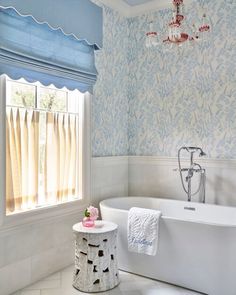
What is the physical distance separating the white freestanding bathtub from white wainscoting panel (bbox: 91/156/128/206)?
40 cm

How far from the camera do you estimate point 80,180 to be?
334 cm

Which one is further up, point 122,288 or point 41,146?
point 41,146

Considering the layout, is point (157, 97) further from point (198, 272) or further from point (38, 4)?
point (198, 272)

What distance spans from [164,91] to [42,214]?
208 centimetres

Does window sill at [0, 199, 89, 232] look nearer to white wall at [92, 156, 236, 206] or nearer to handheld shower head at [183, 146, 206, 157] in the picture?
white wall at [92, 156, 236, 206]

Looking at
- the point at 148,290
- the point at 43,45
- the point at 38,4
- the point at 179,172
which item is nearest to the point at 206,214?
the point at 179,172

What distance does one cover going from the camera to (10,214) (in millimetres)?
2584

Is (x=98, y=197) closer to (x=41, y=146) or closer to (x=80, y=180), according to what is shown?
(x=80, y=180)

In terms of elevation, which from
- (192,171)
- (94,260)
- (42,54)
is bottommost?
(94,260)

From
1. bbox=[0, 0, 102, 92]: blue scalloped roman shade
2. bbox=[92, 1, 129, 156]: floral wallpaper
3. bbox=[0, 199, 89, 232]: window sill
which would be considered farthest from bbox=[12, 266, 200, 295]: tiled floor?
bbox=[0, 0, 102, 92]: blue scalloped roman shade

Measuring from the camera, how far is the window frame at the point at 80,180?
249 centimetres

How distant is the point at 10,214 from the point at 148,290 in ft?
4.46

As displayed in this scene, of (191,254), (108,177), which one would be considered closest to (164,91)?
(108,177)

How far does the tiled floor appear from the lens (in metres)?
2.66
